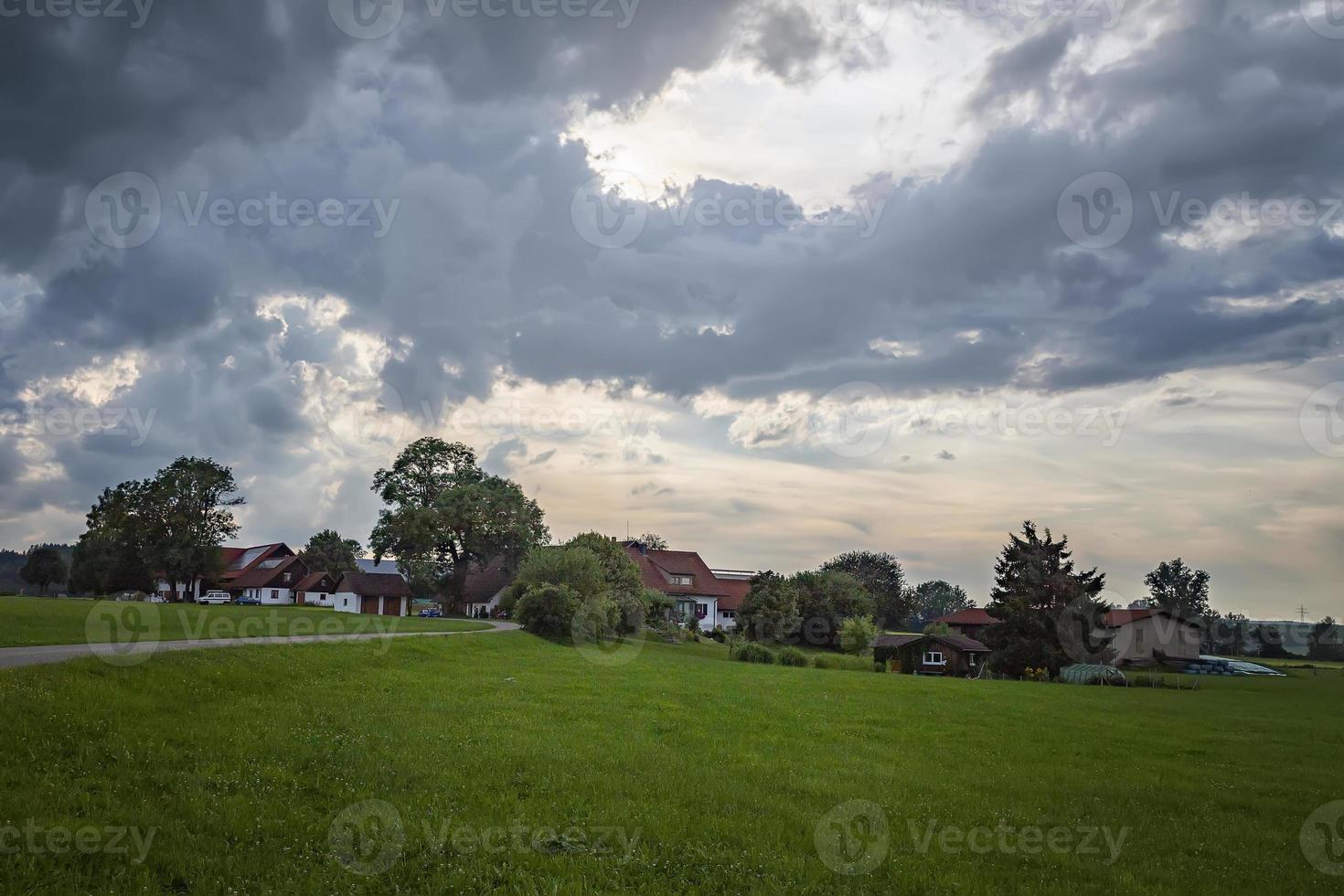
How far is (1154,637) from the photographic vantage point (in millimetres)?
88250

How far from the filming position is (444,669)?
33.3m

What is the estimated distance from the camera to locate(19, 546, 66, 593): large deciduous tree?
130m

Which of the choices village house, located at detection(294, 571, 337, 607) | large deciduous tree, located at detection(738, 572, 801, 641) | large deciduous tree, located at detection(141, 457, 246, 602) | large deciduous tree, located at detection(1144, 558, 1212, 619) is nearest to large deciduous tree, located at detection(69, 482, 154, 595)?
large deciduous tree, located at detection(141, 457, 246, 602)

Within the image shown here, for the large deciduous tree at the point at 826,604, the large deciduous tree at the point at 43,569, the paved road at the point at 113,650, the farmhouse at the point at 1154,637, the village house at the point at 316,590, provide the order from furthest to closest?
the large deciduous tree at the point at 43,569 < the village house at the point at 316,590 < the large deciduous tree at the point at 826,604 < the farmhouse at the point at 1154,637 < the paved road at the point at 113,650

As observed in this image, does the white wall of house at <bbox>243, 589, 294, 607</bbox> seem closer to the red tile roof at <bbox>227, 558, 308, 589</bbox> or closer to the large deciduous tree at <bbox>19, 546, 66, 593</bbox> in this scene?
the red tile roof at <bbox>227, 558, 308, 589</bbox>

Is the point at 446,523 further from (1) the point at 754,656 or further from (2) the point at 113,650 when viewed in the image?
(2) the point at 113,650

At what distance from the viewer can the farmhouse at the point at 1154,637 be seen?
86750mm

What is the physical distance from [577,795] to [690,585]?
315 ft

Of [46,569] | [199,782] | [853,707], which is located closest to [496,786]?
[199,782]

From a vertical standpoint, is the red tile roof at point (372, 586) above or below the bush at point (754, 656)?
above

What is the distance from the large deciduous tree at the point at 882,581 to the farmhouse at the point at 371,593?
206 feet

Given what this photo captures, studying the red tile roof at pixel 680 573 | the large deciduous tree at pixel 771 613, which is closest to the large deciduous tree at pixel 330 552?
the red tile roof at pixel 680 573

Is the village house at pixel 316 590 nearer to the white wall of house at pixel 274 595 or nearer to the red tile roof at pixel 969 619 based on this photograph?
the white wall of house at pixel 274 595

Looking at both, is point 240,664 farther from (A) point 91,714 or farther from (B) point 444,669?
(B) point 444,669
